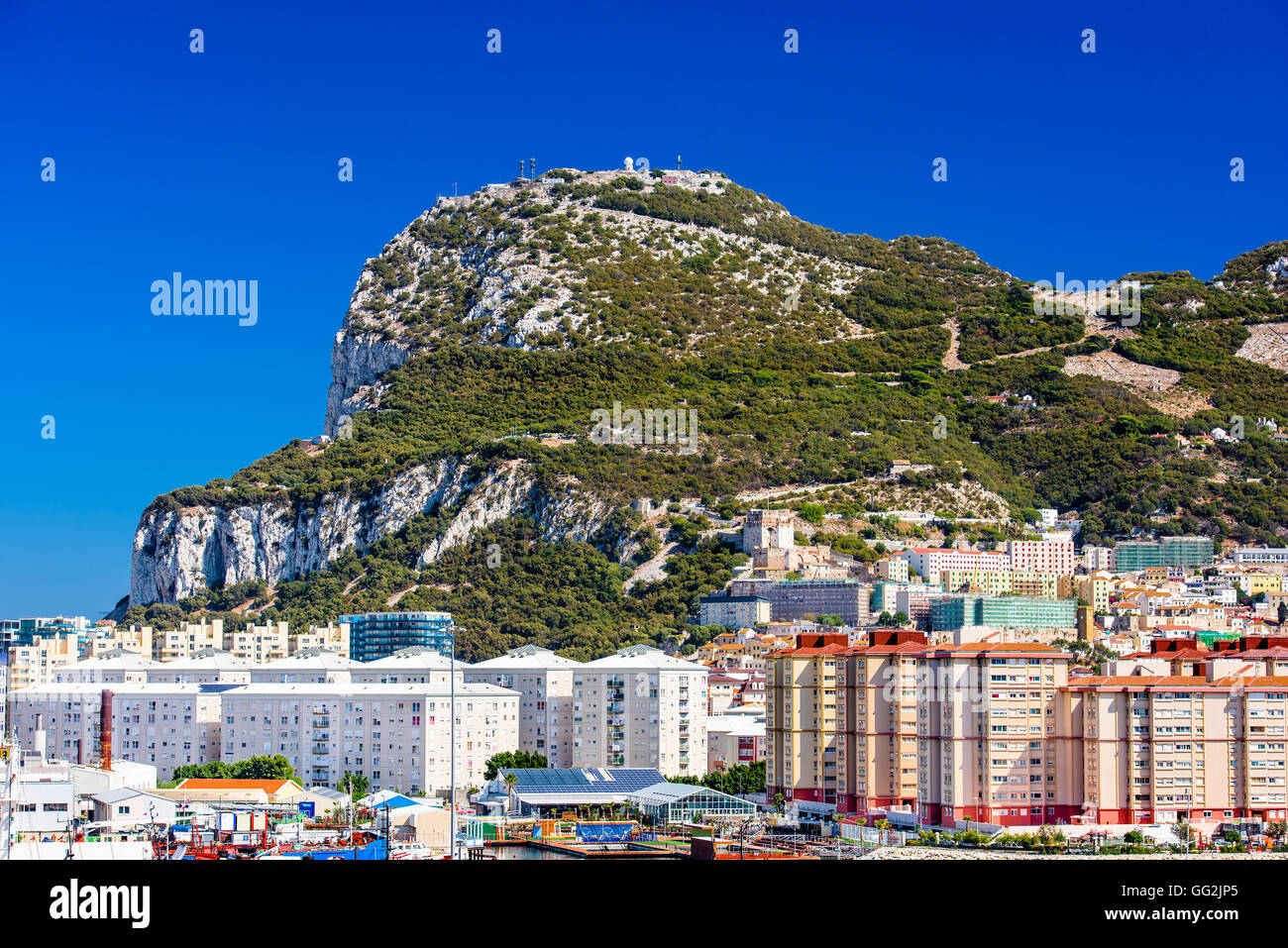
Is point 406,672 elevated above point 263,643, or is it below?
below

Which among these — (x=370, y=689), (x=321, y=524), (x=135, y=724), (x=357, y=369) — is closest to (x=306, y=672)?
(x=135, y=724)

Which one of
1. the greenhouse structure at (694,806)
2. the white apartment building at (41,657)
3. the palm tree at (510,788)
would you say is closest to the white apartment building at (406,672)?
the palm tree at (510,788)

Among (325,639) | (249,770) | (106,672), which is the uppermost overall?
(325,639)

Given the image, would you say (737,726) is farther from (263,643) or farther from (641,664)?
(263,643)

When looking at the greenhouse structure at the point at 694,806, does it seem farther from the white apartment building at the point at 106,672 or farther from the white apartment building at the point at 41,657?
the white apartment building at the point at 41,657

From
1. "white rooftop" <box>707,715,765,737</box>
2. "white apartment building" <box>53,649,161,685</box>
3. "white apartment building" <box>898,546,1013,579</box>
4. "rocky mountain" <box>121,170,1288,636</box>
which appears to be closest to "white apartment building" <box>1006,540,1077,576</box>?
"white apartment building" <box>898,546,1013,579</box>
